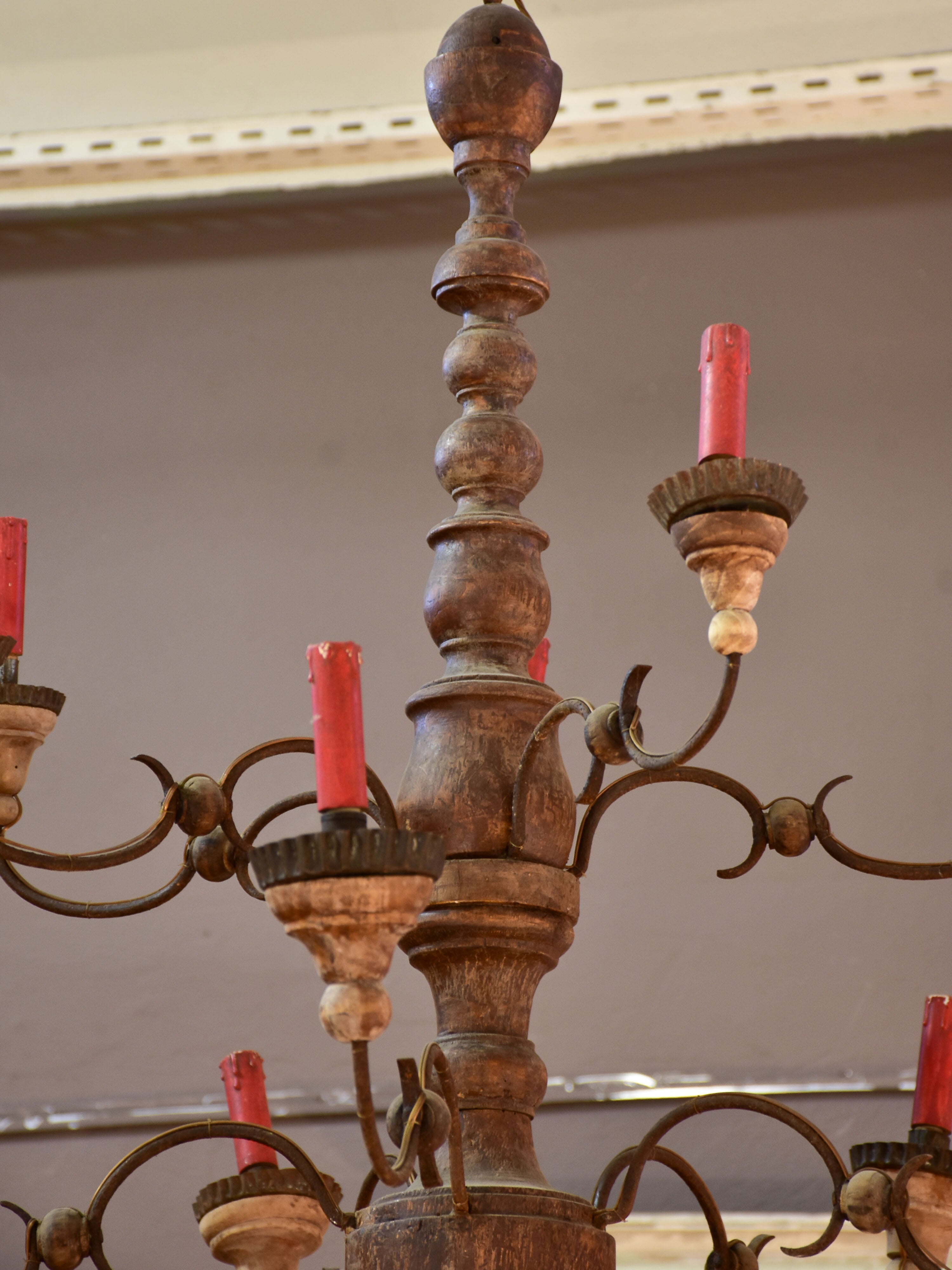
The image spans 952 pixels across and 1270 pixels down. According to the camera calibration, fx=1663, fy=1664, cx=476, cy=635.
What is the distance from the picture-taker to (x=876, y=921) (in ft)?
6.69

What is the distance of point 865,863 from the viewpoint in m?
1.01

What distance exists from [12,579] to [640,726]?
0.39 m

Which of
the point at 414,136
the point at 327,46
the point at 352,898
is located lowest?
the point at 352,898

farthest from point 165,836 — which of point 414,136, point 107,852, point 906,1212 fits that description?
point 414,136

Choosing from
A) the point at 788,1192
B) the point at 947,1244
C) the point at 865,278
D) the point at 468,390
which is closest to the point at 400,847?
the point at 468,390

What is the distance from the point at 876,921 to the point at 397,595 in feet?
2.48

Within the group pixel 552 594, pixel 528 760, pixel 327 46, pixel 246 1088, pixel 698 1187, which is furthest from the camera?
pixel 327 46

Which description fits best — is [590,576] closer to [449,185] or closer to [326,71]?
[449,185]

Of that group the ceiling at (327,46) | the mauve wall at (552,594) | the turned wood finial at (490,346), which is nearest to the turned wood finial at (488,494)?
the turned wood finial at (490,346)

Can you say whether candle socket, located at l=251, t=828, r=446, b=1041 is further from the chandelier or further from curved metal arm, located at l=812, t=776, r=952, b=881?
curved metal arm, located at l=812, t=776, r=952, b=881

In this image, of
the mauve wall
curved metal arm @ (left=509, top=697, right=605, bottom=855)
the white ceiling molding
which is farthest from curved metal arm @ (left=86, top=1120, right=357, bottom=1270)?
the white ceiling molding

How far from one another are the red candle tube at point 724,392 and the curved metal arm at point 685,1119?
0.38 metres

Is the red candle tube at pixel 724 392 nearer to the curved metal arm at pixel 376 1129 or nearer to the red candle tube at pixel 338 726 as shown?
the red candle tube at pixel 338 726

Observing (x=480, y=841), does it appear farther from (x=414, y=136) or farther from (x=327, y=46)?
(x=327, y=46)
